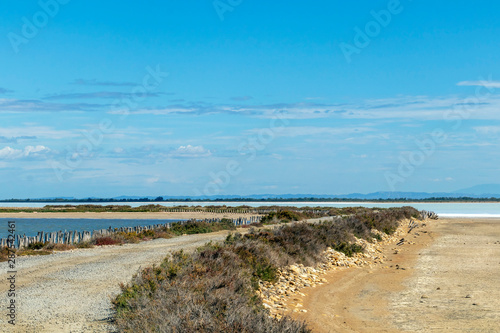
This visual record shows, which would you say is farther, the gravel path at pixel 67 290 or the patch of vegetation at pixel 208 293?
the gravel path at pixel 67 290

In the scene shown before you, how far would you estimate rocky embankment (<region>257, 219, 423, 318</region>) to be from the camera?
13.1 metres

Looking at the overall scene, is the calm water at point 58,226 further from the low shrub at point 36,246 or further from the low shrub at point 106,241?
the low shrub at point 36,246

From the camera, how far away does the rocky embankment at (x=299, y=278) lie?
42.9 feet

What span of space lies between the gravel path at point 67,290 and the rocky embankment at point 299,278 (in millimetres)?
A: 3908

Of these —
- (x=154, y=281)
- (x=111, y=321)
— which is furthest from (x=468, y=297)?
(x=111, y=321)

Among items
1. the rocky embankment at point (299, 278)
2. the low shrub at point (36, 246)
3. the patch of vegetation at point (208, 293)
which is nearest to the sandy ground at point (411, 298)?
the rocky embankment at point (299, 278)

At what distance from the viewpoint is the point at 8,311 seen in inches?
401

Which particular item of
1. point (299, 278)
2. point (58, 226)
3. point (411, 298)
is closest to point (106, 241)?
point (299, 278)

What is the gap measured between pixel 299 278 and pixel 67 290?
7.48 metres

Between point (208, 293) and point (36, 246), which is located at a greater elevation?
point (208, 293)

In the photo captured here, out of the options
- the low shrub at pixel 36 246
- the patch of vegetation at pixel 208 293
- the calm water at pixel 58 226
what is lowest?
the calm water at pixel 58 226

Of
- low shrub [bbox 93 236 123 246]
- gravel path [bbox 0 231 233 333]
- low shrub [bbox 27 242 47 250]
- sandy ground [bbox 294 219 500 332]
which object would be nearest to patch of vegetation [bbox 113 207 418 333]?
gravel path [bbox 0 231 233 333]

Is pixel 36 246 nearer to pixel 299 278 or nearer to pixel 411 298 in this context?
pixel 299 278

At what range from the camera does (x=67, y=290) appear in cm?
1259
